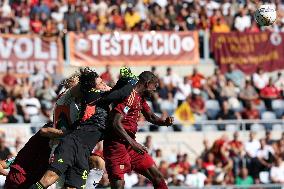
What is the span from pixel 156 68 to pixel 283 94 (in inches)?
134

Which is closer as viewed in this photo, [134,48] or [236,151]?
[236,151]

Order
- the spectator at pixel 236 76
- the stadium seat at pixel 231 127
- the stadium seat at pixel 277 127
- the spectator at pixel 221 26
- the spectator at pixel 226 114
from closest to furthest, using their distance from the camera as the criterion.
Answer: the stadium seat at pixel 231 127, the stadium seat at pixel 277 127, the spectator at pixel 226 114, the spectator at pixel 236 76, the spectator at pixel 221 26

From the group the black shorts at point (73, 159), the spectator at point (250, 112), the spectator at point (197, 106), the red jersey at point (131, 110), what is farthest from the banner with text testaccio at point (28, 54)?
the black shorts at point (73, 159)

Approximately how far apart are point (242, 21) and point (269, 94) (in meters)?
2.91

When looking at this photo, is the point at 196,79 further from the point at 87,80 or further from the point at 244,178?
the point at 87,80

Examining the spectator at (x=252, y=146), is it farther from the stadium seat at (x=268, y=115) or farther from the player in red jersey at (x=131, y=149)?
the player in red jersey at (x=131, y=149)

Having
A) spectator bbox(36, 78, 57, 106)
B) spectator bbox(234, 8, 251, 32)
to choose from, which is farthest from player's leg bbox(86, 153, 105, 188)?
spectator bbox(234, 8, 251, 32)

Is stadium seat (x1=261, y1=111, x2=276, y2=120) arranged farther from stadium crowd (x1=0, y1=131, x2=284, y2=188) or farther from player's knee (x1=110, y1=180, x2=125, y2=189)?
player's knee (x1=110, y1=180, x2=125, y2=189)

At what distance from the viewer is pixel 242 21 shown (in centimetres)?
2681

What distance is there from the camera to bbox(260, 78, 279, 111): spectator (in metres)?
24.7

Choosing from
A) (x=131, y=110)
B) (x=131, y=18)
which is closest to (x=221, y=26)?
(x=131, y=18)

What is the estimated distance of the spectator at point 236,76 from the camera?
83.3ft

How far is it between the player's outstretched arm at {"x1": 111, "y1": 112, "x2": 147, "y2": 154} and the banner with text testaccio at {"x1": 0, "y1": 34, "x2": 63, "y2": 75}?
37.0 ft

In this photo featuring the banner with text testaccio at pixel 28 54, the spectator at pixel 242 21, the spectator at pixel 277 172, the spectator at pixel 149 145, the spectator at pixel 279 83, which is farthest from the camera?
the spectator at pixel 242 21
